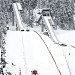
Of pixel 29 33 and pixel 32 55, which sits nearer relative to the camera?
pixel 32 55

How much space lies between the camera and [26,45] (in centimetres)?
3416

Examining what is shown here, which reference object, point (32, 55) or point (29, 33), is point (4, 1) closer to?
point (29, 33)

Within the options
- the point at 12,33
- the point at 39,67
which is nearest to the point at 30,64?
the point at 39,67

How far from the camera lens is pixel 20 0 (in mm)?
59625

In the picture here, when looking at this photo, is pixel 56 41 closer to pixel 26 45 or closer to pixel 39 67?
pixel 26 45

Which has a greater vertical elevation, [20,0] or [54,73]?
[20,0]

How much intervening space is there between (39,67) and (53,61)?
6.81ft

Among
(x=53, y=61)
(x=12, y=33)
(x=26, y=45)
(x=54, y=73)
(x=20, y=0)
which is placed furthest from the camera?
(x=20, y=0)

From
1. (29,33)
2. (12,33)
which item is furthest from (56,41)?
(12,33)

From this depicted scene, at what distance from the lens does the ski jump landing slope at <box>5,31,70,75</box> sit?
27594 mm

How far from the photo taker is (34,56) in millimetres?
30703

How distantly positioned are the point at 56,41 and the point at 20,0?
23.7m

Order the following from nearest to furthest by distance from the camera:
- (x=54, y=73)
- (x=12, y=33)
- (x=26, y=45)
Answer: (x=54, y=73)
(x=26, y=45)
(x=12, y=33)

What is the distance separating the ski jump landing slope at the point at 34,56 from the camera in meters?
27.6
